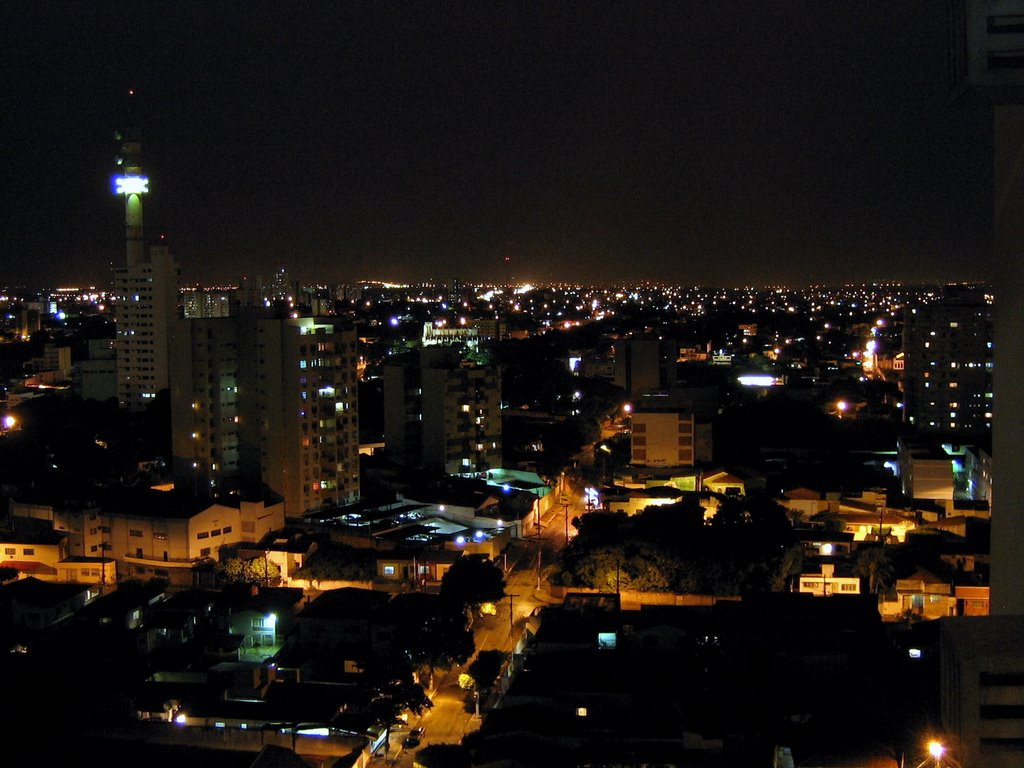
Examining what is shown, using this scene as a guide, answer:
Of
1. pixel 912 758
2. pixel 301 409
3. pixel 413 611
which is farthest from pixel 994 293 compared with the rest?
pixel 301 409

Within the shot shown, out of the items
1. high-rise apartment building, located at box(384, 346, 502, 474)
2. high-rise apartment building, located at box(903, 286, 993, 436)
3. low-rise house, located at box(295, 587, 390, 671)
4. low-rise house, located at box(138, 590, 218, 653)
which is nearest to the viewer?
low-rise house, located at box(295, 587, 390, 671)

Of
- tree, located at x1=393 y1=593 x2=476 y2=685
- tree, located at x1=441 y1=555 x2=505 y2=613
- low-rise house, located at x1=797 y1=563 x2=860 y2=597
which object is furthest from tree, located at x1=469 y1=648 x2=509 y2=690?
low-rise house, located at x1=797 y1=563 x2=860 y2=597

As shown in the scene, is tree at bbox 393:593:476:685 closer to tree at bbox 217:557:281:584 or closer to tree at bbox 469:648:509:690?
tree at bbox 469:648:509:690

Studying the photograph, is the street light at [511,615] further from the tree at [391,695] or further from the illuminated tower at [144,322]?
the illuminated tower at [144,322]

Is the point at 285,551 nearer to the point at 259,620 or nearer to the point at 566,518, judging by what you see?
the point at 259,620

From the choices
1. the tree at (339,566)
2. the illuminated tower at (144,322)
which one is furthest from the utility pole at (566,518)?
the illuminated tower at (144,322)

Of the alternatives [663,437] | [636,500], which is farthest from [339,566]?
[663,437]

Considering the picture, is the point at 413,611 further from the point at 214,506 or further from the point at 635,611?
the point at 214,506
